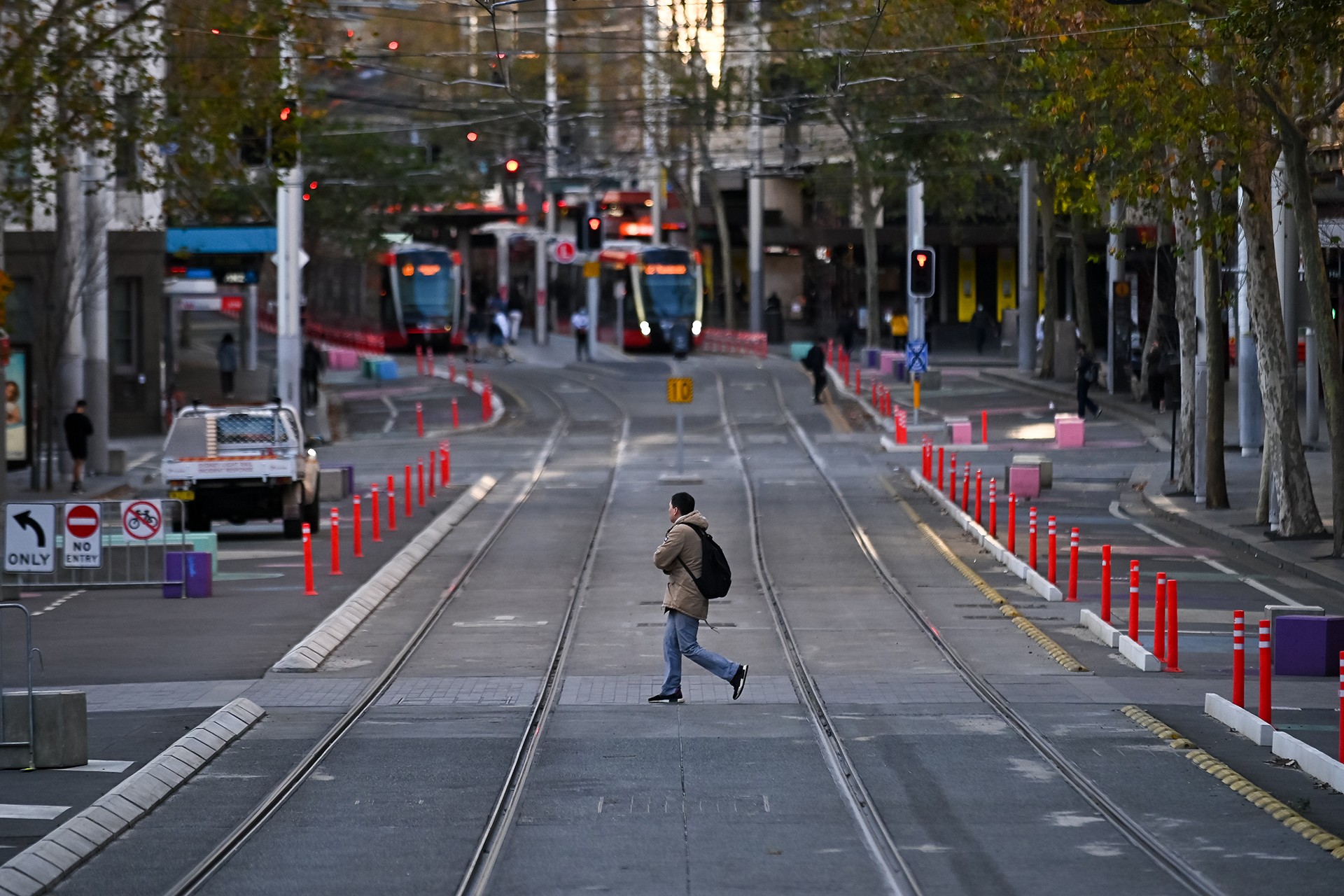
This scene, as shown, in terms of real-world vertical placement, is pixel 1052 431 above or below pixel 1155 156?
below

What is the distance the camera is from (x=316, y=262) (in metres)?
86.8

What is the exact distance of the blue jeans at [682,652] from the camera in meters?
15.5

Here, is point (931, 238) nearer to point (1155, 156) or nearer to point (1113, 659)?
point (1155, 156)

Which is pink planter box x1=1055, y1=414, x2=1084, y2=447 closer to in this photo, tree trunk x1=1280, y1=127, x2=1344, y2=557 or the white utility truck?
tree trunk x1=1280, y1=127, x2=1344, y2=557

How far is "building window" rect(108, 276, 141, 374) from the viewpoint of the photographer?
160 feet

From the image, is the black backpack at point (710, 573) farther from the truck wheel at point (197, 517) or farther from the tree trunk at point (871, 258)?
the tree trunk at point (871, 258)

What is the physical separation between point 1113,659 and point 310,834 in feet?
30.3

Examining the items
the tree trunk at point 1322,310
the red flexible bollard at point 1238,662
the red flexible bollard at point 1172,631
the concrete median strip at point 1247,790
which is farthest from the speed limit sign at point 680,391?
the red flexible bollard at point 1238,662

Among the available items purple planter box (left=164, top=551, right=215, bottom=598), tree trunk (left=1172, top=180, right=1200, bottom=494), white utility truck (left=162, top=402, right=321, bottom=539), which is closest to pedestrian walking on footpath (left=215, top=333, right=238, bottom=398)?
white utility truck (left=162, top=402, right=321, bottom=539)

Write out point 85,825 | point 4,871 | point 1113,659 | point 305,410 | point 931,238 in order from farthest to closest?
point 931,238 → point 305,410 → point 1113,659 → point 85,825 → point 4,871

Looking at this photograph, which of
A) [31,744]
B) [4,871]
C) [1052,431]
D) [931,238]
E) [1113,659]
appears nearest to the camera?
[4,871]

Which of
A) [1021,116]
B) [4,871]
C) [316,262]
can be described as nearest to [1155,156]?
[1021,116]

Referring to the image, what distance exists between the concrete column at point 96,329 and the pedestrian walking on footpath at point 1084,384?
→ 21702 millimetres

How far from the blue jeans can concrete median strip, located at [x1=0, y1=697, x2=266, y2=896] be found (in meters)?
3.28
